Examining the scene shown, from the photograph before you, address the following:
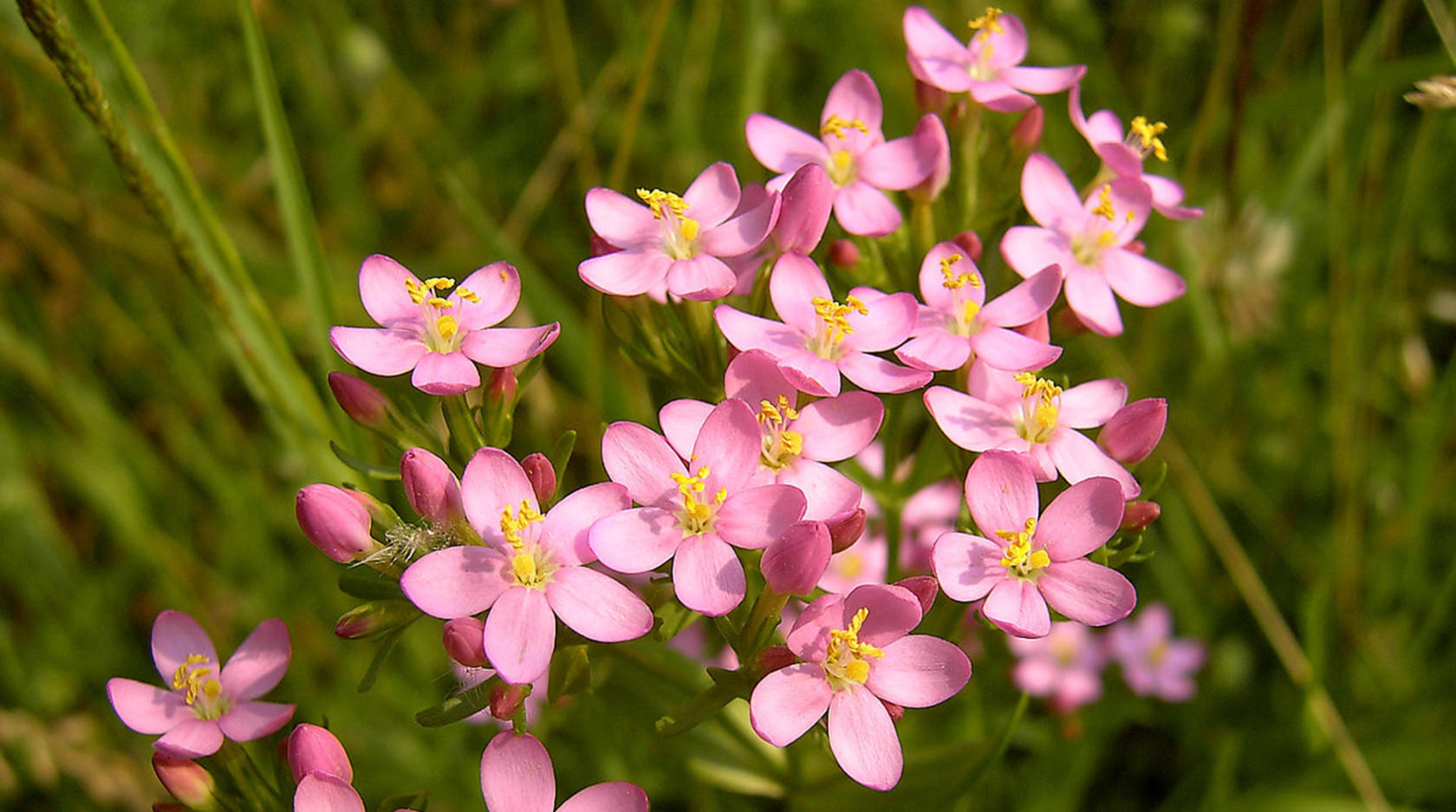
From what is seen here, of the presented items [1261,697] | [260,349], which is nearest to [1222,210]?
[1261,697]

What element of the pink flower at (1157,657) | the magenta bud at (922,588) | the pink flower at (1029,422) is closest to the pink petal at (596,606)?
the magenta bud at (922,588)

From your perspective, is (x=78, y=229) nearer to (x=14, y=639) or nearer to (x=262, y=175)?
(x=262, y=175)

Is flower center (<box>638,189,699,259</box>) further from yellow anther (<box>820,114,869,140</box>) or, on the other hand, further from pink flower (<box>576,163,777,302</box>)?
yellow anther (<box>820,114,869,140</box>)

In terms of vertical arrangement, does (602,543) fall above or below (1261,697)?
above

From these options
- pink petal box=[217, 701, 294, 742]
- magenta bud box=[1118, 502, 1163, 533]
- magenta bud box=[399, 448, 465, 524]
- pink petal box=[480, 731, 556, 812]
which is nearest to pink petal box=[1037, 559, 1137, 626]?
magenta bud box=[1118, 502, 1163, 533]

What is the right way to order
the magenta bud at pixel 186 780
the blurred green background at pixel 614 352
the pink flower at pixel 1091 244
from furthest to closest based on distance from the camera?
the blurred green background at pixel 614 352 < the pink flower at pixel 1091 244 < the magenta bud at pixel 186 780

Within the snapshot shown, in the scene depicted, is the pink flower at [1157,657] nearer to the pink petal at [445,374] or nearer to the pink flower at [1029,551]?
the pink flower at [1029,551]
